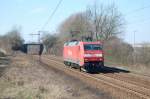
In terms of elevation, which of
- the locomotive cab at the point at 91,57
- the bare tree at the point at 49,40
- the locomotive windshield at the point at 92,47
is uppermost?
the bare tree at the point at 49,40

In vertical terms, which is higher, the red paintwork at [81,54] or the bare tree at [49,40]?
the bare tree at [49,40]

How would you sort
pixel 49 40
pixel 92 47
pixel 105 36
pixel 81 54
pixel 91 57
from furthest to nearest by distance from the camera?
pixel 49 40 → pixel 105 36 → pixel 92 47 → pixel 81 54 → pixel 91 57

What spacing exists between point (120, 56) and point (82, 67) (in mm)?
18833

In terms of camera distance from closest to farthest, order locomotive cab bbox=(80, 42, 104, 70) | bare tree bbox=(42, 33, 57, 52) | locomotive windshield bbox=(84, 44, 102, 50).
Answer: locomotive cab bbox=(80, 42, 104, 70) < locomotive windshield bbox=(84, 44, 102, 50) < bare tree bbox=(42, 33, 57, 52)

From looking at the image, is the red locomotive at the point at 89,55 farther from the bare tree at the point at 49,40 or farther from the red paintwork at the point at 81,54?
the bare tree at the point at 49,40

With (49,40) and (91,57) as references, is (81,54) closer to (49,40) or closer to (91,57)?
(91,57)

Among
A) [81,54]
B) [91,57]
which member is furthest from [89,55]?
[81,54]

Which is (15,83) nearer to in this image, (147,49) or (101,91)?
(101,91)

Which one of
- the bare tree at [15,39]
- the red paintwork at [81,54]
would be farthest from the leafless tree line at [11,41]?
the red paintwork at [81,54]

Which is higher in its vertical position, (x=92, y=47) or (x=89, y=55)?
(x=92, y=47)

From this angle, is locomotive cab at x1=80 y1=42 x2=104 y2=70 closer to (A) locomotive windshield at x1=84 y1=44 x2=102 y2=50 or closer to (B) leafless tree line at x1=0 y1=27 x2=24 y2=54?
(A) locomotive windshield at x1=84 y1=44 x2=102 y2=50

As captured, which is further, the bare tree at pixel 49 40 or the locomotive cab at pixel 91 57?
the bare tree at pixel 49 40

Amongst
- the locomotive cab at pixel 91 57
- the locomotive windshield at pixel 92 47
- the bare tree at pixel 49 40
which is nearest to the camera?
the locomotive cab at pixel 91 57

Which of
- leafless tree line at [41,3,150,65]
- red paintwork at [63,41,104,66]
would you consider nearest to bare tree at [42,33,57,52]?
leafless tree line at [41,3,150,65]
